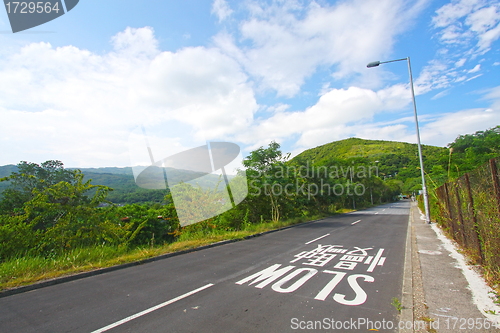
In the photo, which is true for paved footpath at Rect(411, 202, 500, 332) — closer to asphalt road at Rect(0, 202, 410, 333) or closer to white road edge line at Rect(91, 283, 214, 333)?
asphalt road at Rect(0, 202, 410, 333)

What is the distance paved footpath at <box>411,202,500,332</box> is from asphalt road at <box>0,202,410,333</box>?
43 cm

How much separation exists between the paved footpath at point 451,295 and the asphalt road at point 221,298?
43cm

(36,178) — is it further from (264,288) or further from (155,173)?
(264,288)

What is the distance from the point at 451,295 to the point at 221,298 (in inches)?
148

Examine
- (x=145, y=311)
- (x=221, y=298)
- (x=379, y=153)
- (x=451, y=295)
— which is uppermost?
(x=379, y=153)

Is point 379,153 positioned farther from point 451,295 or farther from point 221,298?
point 221,298

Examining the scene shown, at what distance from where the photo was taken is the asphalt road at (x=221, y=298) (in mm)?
3410

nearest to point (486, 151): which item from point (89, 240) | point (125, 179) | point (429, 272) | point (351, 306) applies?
point (429, 272)

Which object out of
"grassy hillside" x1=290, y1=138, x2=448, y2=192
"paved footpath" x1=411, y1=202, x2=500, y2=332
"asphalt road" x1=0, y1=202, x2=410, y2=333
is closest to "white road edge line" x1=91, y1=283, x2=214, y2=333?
"asphalt road" x1=0, y1=202, x2=410, y2=333

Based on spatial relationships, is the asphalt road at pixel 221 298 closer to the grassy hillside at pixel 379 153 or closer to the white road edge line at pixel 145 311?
the white road edge line at pixel 145 311

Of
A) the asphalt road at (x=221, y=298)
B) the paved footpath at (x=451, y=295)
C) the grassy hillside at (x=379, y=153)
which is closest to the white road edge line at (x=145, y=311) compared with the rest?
the asphalt road at (x=221, y=298)

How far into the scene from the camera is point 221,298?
427 centimetres

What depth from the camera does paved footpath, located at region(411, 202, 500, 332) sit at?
3.21m

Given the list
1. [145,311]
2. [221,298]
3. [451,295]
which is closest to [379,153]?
[451,295]
